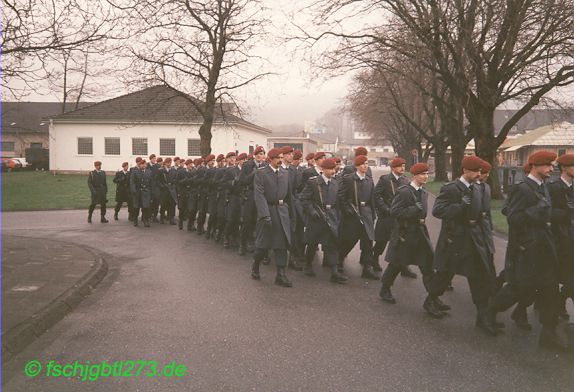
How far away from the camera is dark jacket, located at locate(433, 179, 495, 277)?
585cm

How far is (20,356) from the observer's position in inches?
196

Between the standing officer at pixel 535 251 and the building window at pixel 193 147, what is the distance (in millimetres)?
40993

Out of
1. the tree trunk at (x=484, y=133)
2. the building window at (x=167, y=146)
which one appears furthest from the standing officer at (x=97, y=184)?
the building window at (x=167, y=146)

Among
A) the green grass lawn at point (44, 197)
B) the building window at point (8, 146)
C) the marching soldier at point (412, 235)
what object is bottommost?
the green grass lawn at point (44, 197)

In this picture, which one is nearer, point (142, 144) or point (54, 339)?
point (54, 339)

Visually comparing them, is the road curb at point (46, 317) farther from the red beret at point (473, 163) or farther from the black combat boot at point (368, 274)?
the red beret at point (473, 163)

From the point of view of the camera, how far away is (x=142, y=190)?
15.5 metres

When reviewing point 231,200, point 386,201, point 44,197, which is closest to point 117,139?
point 44,197

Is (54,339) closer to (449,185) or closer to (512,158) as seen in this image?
(449,185)

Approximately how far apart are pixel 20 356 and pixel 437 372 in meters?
3.98

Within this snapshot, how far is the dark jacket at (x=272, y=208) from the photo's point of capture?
8031 millimetres

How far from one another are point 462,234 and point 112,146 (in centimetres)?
4366

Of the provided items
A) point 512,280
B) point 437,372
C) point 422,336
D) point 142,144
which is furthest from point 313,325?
point 142,144

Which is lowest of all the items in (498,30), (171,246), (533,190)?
(171,246)
